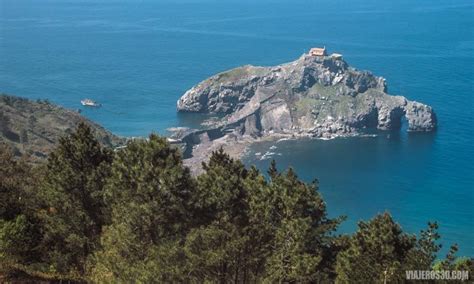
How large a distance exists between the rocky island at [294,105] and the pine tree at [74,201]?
391 feet

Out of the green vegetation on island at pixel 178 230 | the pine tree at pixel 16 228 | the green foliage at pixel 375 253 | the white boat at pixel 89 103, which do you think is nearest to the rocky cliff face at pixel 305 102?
the white boat at pixel 89 103

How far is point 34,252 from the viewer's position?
92.8 feet

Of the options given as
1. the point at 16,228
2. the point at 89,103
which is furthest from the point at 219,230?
the point at 89,103

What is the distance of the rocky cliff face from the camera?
544 feet

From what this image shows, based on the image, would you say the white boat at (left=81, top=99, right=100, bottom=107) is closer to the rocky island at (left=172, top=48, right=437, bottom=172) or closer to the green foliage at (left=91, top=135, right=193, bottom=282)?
the rocky island at (left=172, top=48, right=437, bottom=172)

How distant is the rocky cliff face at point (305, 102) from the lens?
6531 inches

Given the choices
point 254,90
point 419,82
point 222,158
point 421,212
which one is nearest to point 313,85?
point 254,90

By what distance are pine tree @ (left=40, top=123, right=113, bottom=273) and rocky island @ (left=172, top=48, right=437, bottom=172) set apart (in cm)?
11910

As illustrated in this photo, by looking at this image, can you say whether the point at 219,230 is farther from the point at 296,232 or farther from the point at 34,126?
the point at 34,126

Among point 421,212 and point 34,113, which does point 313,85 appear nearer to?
point 421,212

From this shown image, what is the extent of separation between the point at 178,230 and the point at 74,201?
6829 mm

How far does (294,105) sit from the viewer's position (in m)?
175

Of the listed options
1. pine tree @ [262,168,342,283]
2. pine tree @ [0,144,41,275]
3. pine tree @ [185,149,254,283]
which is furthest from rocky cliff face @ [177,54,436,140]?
pine tree @ [185,149,254,283]

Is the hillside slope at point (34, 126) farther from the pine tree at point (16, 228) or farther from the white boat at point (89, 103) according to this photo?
the pine tree at point (16, 228)
